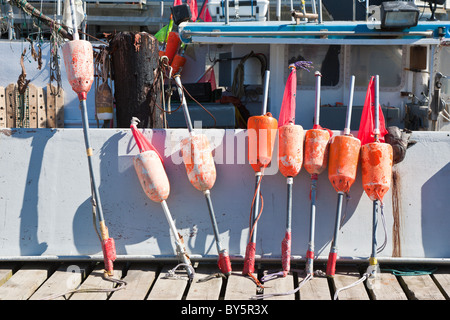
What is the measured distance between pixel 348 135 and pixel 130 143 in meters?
1.88

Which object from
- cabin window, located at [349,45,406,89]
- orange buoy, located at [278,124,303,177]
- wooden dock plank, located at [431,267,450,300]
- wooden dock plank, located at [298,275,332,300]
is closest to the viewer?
wooden dock plank, located at [298,275,332,300]

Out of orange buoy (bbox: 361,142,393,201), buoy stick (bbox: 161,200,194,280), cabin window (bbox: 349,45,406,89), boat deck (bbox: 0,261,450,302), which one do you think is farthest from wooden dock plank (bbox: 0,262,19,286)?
cabin window (bbox: 349,45,406,89)

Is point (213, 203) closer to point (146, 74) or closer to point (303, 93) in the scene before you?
point (146, 74)

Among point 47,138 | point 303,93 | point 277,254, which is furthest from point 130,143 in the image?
point 303,93

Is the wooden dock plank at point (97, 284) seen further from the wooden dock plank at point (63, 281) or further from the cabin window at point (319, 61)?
the cabin window at point (319, 61)

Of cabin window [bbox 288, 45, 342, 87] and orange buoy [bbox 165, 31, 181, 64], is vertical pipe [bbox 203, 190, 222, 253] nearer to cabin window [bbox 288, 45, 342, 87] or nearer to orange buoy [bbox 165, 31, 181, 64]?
cabin window [bbox 288, 45, 342, 87]

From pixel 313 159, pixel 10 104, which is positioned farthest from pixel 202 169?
pixel 10 104

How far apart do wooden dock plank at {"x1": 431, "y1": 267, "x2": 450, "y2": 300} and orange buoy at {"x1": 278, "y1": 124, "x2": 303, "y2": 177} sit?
1.44m

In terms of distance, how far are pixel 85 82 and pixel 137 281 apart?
1728 millimetres

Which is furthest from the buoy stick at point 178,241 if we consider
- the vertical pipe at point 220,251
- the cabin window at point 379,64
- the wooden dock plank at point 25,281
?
the cabin window at point 379,64

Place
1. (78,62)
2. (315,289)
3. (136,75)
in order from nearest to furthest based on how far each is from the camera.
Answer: (315,289) → (78,62) → (136,75)

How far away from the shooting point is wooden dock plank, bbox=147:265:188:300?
4.43 m

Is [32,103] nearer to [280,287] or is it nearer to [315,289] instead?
[280,287]

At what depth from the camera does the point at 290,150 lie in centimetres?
483
